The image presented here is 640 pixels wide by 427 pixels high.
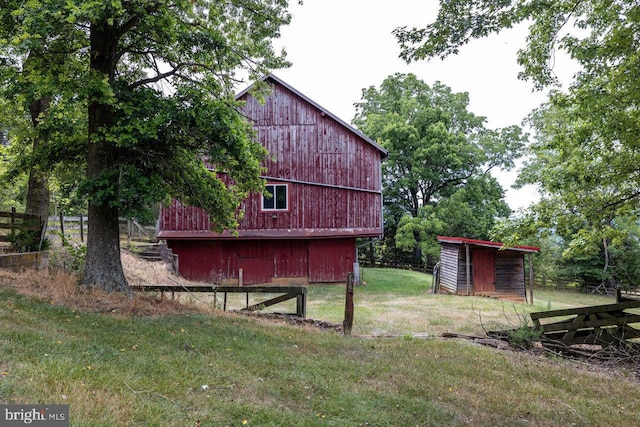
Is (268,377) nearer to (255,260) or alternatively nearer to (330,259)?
(255,260)

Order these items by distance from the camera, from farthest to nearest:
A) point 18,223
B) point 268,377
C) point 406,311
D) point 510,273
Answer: point 510,273
point 406,311
point 18,223
point 268,377

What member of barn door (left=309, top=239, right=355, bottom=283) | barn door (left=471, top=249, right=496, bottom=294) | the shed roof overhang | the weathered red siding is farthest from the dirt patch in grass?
barn door (left=471, top=249, right=496, bottom=294)

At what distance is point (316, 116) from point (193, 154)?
13.5 m

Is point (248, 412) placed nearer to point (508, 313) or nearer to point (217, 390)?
point (217, 390)

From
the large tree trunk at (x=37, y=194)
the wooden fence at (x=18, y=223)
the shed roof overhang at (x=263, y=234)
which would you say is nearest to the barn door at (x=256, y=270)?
the shed roof overhang at (x=263, y=234)

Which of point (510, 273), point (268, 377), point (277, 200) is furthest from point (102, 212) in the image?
point (510, 273)

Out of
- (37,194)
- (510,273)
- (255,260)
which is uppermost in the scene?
(37,194)

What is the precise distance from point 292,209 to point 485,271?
11570 mm

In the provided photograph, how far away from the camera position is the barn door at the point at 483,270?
22578 mm

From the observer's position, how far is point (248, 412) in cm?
406

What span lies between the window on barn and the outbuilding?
31.3ft

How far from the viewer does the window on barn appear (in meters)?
22.6

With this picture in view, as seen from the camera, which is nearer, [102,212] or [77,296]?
[77,296]

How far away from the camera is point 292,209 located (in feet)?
74.0
